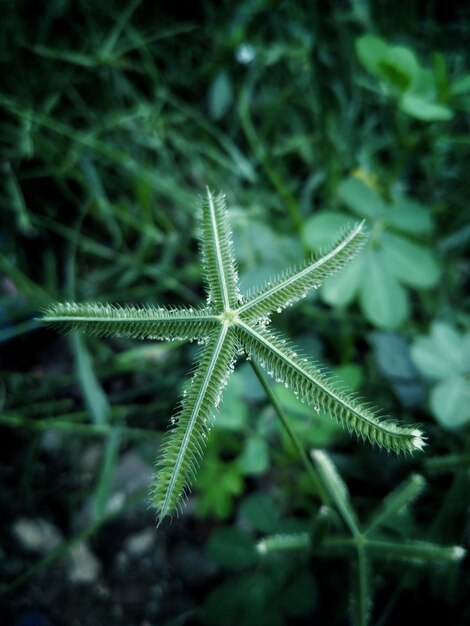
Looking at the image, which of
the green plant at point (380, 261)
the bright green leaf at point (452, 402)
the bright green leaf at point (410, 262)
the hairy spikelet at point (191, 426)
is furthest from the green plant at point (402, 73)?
the hairy spikelet at point (191, 426)

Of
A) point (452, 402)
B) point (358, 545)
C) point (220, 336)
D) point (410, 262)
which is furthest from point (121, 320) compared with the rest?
point (410, 262)

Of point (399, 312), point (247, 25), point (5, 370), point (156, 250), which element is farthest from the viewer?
point (156, 250)

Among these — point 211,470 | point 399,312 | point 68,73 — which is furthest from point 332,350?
point 68,73

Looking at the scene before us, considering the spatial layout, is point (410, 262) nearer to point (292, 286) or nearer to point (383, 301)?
point (383, 301)

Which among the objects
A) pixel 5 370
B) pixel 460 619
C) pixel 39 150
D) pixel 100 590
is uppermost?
pixel 39 150

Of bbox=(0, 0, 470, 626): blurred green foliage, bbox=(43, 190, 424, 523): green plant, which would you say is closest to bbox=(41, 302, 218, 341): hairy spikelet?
bbox=(43, 190, 424, 523): green plant

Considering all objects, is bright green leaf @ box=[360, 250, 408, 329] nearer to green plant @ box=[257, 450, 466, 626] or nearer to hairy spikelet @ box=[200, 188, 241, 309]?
green plant @ box=[257, 450, 466, 626]

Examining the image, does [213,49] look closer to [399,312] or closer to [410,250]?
[410,250]

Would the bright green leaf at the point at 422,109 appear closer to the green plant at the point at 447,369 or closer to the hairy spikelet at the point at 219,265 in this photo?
the green plant at the point at 447,369
